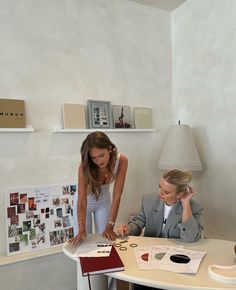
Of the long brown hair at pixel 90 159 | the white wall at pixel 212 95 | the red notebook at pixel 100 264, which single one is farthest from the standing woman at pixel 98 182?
the white wall at pixel 212 95

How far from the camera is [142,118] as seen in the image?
8.95ft

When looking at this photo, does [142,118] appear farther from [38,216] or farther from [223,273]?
[223,273]

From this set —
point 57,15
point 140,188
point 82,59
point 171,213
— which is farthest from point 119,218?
point 57,15

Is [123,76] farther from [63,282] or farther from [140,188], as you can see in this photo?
[63,282]

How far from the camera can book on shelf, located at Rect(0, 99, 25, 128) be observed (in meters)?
2.07

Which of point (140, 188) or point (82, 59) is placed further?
point (140, 188)

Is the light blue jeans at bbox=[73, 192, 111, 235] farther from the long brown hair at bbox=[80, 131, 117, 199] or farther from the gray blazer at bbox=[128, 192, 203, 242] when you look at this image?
the gray blazer at bbox=[128, 192, 203, 242]

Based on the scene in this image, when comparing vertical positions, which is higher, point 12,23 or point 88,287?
point 12,23

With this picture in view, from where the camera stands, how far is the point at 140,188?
2.76m

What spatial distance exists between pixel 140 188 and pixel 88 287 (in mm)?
1509

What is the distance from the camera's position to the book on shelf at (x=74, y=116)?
2301mm

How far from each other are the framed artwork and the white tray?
1.59 meters

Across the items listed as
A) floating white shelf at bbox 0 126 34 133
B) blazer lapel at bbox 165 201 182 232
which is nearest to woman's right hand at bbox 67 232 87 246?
blazer lapel at bbox 165 201 182 232

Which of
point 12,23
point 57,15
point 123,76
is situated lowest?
point 123,76
